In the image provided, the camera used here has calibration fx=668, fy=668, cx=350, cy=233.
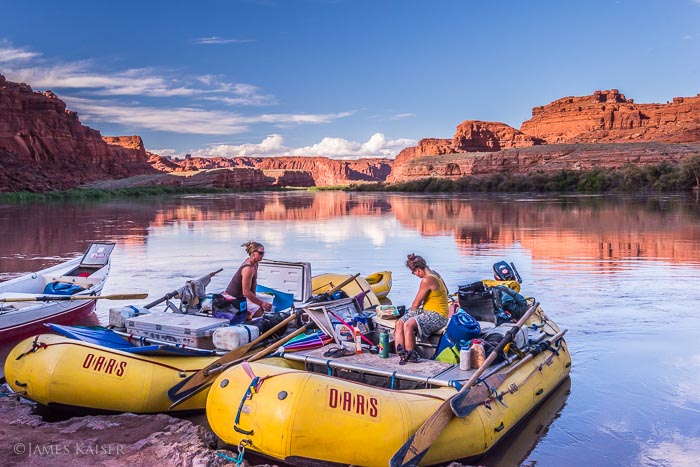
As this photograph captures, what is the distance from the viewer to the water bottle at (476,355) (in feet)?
23.7

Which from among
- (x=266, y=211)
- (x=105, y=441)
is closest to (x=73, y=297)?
(x=105, y=441)

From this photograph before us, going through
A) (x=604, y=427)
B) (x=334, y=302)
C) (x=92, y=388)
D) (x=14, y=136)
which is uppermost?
(x=14, y=136)

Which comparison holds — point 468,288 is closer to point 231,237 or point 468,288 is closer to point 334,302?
point 334,302

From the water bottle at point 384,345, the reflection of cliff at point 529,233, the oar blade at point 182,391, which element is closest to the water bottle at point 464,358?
the water bottle at point 384,345

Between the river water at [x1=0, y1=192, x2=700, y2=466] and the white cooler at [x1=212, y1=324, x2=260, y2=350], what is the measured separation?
10.7ft

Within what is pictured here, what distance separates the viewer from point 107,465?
20.0 feet

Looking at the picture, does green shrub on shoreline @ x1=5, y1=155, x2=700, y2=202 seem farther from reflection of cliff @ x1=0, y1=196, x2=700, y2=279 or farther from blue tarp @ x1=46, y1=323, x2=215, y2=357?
blue tarp @ x1=46, y1=323, x2=215, y2=357

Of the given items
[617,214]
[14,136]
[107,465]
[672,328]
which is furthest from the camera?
[14,136]

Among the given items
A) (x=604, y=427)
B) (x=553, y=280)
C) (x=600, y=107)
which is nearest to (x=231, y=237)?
(x=553, y=280)

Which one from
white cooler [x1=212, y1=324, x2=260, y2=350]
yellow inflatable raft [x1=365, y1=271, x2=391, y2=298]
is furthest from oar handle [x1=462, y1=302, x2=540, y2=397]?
yellow inflatable raft [x1=365, y1=271, x2=391, y2=298]

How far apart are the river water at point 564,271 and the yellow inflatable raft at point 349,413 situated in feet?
1.74

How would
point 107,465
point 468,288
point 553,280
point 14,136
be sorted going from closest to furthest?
point 107,465 → point 468,288 → point 553,280 → point 14,136

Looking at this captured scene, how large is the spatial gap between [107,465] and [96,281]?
7.38m

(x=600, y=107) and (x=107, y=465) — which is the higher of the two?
(x=600, y=107)
